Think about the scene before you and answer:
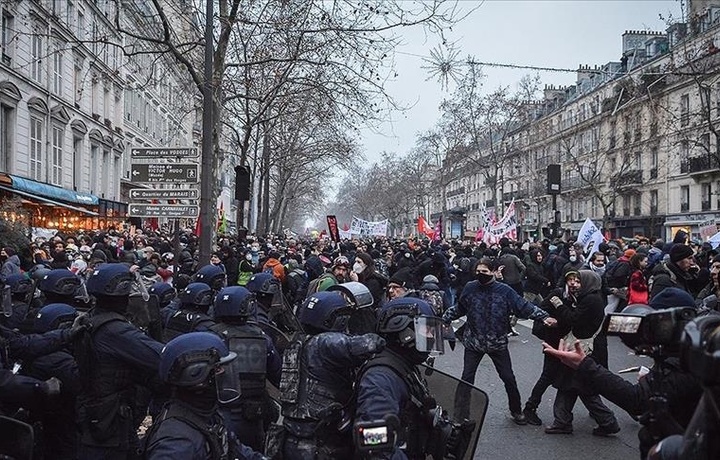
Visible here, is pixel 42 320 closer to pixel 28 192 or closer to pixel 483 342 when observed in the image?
pixel 483 342

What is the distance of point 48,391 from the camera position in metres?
3.74

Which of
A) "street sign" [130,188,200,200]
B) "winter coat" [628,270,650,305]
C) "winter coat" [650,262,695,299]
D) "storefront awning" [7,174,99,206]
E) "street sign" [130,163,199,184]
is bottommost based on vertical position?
"winter coat" [628,270,650,305]

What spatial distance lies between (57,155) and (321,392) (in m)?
27.6

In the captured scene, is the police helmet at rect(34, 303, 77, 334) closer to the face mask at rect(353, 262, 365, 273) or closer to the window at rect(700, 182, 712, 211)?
the face mask at rect(353, 262, 365, 273)

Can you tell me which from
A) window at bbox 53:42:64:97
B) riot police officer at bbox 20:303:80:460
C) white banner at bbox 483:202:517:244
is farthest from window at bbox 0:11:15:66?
riot police officer at bbox 20:303:80:460

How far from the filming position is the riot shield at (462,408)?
3398mm

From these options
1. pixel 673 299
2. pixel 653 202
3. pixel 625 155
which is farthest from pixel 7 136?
pixel 653 202

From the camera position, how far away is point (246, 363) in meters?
4.02

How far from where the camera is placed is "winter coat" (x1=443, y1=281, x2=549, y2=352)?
6812mm

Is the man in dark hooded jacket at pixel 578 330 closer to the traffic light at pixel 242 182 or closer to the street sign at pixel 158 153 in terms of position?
the street sign at pixel 158 153

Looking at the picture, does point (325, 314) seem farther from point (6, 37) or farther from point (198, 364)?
point (6, 37)

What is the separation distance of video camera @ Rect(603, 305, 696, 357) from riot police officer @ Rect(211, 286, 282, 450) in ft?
6.91

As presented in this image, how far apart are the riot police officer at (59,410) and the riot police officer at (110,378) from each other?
33 centimetres

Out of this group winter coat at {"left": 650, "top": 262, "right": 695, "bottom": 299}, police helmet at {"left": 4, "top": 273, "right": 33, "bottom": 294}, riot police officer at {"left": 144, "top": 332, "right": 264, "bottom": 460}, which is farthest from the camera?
winter coat at {"left": 650, "top": 262, "right": 695, "bottom": 299}
